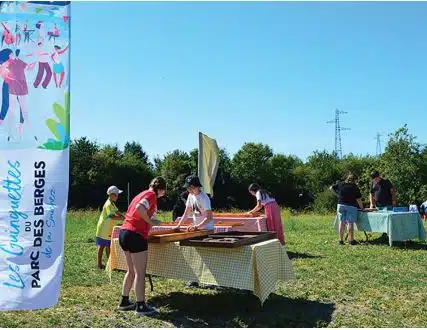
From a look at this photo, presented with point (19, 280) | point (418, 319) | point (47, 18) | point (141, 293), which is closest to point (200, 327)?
point (141, 293)

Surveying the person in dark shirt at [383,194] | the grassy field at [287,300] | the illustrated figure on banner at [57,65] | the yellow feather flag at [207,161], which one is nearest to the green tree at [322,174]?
the person in dark shirt at [383,194]

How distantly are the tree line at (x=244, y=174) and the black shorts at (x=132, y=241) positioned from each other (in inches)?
836

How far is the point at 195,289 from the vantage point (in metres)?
6.25

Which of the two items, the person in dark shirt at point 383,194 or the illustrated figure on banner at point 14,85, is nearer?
the illustrated figure on banner at point 14,85

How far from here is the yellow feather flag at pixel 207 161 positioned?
31.9 ft

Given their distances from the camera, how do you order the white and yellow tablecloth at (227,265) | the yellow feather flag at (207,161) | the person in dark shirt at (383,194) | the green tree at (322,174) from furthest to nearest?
the green tree at (322,174) → the person in dark shirt at (383,194) → the yellow feather flag at (207,161) → the white and yellow tablecloth at (227,265)

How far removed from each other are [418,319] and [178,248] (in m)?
2.59

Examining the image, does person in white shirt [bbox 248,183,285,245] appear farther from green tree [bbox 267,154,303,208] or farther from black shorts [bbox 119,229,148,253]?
green tree [bbox 267,154,303,208]

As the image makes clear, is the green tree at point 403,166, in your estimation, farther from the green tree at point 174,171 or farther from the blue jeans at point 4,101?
the blue jeans at point 4,101

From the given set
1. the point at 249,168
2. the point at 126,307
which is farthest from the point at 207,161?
the point at 249,168

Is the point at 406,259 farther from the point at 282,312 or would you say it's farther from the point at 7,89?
the point at 7,89

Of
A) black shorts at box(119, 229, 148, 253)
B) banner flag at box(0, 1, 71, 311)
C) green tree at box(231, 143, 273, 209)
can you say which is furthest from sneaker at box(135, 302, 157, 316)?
green tree at box(231, 143, 273, 209)

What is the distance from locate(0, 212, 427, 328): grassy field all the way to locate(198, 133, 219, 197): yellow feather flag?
2579mm

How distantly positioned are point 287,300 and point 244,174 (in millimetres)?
29257
